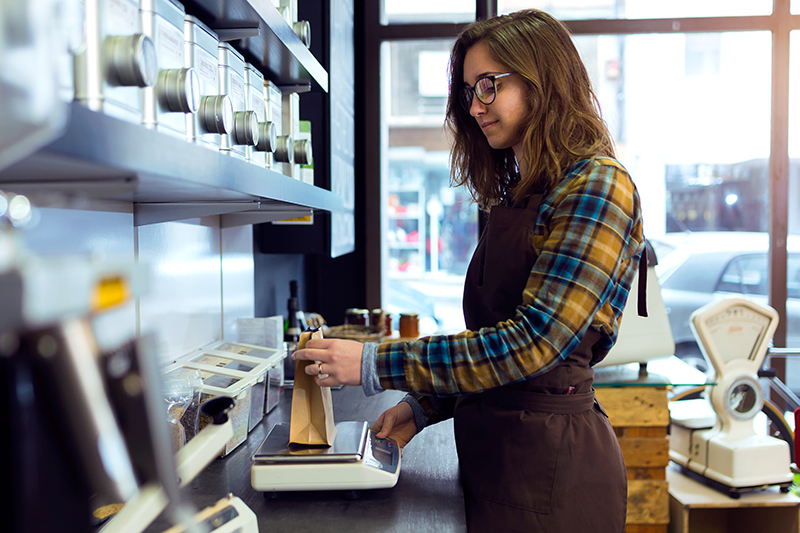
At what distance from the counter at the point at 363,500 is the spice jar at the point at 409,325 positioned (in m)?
A: 1.19

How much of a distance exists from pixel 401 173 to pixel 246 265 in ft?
5.59

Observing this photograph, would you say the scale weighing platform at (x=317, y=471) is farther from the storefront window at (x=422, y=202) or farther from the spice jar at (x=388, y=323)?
the storefront window at (x=422, y=202)

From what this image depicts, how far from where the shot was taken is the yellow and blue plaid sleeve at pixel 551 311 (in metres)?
0.99

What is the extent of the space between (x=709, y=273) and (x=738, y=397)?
135 centimetres

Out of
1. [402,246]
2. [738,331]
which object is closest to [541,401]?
[738,331]

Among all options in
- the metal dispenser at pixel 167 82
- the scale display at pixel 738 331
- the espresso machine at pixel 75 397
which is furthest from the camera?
the scale display at pixel 738 331

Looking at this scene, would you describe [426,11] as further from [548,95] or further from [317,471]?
[317,471]

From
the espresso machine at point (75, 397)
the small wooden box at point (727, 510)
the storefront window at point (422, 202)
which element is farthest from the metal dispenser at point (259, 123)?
the storefront window at point (422, 202)

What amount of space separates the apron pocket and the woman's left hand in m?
0.29

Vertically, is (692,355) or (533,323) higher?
(533,323)

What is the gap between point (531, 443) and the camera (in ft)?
3.58

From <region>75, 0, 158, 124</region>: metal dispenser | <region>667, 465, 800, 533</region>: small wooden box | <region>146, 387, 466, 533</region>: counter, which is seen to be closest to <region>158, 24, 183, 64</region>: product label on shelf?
<region>75, 0, 158, 124</region>: metal dispenser

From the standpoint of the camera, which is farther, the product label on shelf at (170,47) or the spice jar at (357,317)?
the spice jar at (357,317)

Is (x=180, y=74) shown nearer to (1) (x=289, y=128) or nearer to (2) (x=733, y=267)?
(1) (x=289, y=128)
